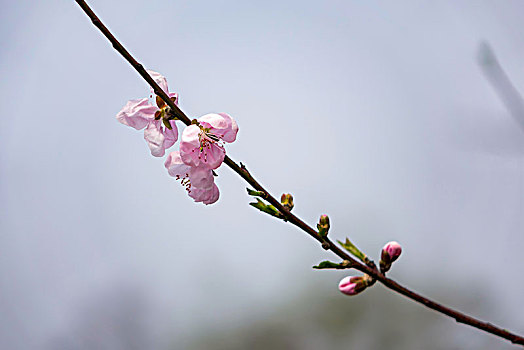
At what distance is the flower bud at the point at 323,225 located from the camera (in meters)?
0.47

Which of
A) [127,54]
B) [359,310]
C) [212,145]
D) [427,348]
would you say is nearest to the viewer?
[127,54]

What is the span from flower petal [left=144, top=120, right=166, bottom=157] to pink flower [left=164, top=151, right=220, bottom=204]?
27 millimetres

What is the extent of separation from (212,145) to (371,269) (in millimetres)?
204

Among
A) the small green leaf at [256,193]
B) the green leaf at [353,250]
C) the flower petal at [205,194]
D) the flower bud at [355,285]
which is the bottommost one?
the flower bud at [355,285]

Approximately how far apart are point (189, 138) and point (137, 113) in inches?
4.1

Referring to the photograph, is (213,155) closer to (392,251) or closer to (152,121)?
(152,121)

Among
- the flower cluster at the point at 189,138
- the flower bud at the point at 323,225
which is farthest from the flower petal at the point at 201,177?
the flower bud at the point at 323,225

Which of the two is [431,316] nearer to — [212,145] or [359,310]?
[359,310]

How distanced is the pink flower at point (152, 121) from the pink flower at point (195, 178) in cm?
3

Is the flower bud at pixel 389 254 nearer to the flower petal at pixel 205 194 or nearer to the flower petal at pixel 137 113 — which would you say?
the flower petal at pixel 205 194

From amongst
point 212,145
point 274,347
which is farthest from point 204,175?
point 274,347

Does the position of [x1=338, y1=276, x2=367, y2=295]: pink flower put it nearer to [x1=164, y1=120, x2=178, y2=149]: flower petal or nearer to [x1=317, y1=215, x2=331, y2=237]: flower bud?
[x1=317, y1=215, x2=331, y2=237]: flower bud

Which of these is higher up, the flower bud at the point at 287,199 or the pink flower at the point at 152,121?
the pink flower at the point at 152,121

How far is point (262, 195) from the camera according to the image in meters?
0.45
